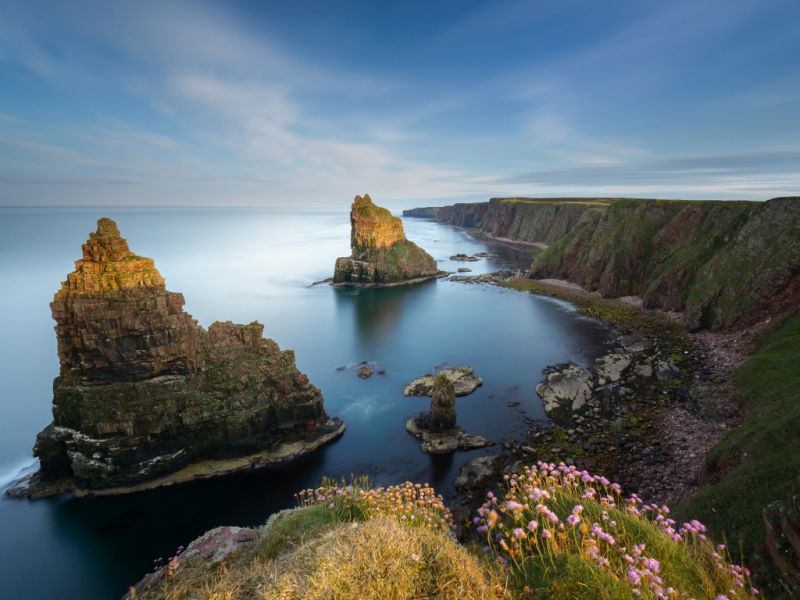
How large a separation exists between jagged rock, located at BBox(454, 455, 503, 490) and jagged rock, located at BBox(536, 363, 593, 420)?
10.4 m

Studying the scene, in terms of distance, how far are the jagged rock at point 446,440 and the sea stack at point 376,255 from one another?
76.6 metres

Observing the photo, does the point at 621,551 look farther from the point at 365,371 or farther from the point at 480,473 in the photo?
the point at 365,371

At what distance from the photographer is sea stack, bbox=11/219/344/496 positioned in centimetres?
3097

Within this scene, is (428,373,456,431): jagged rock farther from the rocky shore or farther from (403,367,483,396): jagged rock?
(403,367,483,396): jagged rock

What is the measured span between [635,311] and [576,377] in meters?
32.0

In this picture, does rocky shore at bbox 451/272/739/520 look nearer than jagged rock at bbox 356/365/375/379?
Yes

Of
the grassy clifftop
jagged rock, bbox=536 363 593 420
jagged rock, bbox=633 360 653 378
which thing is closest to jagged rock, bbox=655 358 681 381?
jagged rock, bbox=633 360 653 378

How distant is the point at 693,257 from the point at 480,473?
5976 cm

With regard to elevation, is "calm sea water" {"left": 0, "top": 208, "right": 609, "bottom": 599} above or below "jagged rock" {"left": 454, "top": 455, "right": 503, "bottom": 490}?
below

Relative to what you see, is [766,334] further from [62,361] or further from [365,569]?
[62,361]

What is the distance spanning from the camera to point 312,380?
52062mm

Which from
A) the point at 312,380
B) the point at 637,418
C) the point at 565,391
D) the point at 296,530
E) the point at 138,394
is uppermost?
the point at 296,530

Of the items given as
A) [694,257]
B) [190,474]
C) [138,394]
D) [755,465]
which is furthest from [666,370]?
[138,394]

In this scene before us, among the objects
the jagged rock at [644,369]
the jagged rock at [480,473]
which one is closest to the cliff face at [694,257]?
the jagged rock at [644,369]
